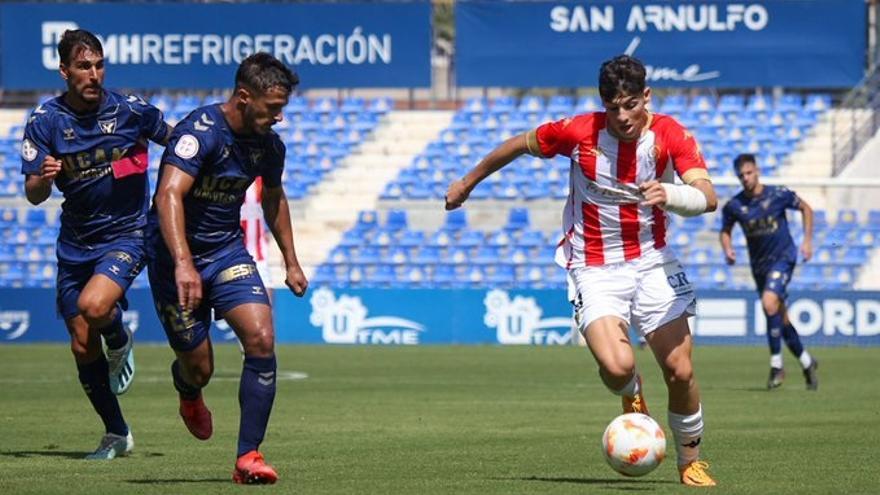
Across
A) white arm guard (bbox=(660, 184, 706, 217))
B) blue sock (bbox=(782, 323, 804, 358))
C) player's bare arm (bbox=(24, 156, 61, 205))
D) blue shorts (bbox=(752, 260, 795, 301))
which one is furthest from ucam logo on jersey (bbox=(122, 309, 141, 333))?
white arm guard (bbox=(660, 184, 706, 217))

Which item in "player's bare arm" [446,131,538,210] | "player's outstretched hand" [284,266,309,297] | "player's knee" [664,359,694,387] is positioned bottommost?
"player's knee" [664,359,694,387]

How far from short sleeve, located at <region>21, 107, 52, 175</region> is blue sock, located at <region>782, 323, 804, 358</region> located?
937 centimetres

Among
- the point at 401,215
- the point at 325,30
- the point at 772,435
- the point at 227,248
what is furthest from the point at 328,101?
the point at 227,248

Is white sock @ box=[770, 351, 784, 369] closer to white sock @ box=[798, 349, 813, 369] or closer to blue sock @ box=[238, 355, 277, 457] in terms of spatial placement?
white sock @ box=[798, 349, 813, 369]

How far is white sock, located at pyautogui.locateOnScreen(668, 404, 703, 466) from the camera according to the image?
342 inches

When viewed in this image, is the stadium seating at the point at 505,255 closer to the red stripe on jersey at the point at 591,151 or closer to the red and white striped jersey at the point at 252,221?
the red and white striped jersey at the point at 252,221

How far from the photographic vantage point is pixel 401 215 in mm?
28625

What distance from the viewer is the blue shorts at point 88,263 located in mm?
10086

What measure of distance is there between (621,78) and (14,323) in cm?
2023

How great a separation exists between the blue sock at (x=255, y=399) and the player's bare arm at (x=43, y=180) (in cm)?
189

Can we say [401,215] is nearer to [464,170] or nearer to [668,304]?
[464,170]

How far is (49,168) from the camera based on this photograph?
9562 mm

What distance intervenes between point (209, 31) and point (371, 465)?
24.2 m

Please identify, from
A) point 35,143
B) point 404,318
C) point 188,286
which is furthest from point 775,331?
point 404,318
